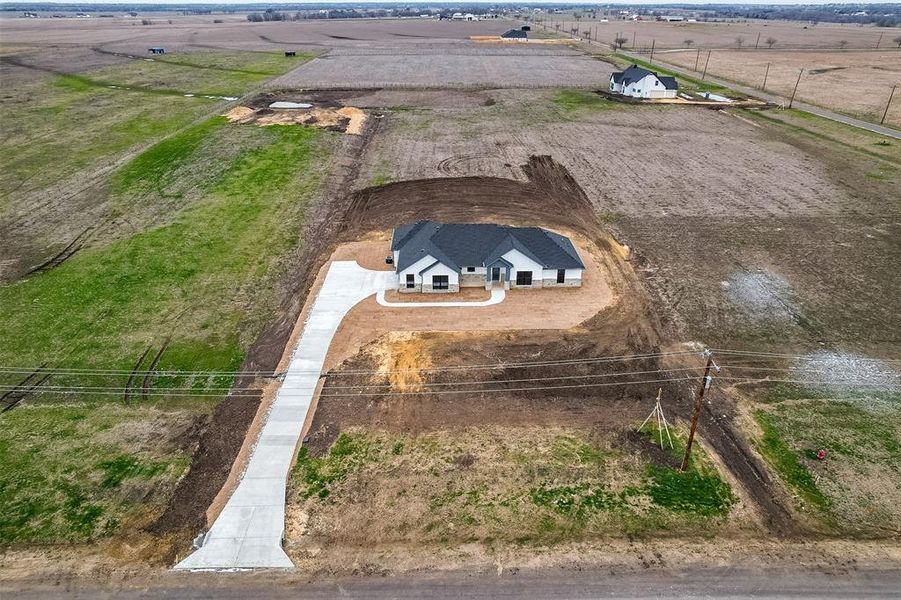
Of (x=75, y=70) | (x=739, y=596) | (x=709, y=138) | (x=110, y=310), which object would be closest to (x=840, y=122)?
(x=709, y=138)

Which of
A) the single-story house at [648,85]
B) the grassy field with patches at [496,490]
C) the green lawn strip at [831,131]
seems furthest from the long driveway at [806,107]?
the grassy field with patches at [496,490]

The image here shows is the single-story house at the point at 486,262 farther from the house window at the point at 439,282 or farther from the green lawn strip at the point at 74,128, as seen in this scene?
the green lawn strip at the point at 74,128

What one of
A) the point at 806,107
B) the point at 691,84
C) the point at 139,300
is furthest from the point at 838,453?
the point at 691,84

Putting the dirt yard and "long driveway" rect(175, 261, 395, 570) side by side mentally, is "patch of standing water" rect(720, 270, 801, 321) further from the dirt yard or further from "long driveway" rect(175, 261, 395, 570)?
"long driveway" rect(175, 261, 395, 570)

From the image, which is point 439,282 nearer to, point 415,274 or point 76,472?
point 415,274

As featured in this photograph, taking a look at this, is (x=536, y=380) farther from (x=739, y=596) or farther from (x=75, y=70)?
(x=75, y=70)

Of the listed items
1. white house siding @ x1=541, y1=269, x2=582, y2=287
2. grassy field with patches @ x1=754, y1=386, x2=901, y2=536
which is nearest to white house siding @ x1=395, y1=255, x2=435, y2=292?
white house siding @ x1=541, y1=269, x2=582, y2=287
